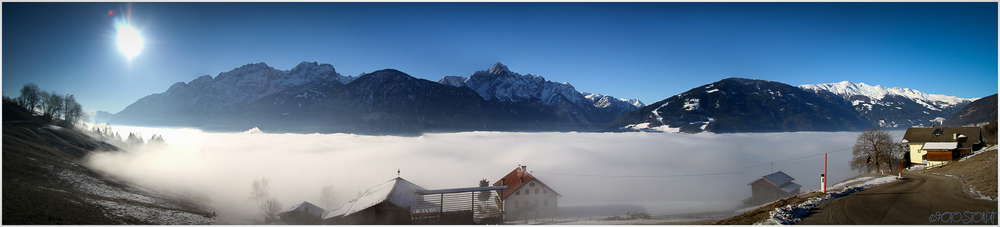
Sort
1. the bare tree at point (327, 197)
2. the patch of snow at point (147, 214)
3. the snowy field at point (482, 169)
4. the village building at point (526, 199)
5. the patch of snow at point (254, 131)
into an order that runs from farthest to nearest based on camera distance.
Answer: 1. the patch of snow at point (254, 131)
2. the bare tree at point (327, 197)
3. the snowy field at point (482, 169)
4. the village building at point (526, 199)
5. the patch of snow at point (147, 214)

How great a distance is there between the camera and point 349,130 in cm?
19488

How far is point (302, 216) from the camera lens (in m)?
32.5

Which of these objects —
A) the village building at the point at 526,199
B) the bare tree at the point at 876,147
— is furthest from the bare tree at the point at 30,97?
the bare tree at the point at 876,147

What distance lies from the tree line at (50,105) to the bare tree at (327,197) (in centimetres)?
3354

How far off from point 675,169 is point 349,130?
171m

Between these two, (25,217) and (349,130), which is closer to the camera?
(25,217)

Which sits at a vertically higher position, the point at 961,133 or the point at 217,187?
the point at 961,133

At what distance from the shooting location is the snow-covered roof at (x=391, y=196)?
24203 mm

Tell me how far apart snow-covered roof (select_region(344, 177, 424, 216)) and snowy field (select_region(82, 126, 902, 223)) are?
2229cm

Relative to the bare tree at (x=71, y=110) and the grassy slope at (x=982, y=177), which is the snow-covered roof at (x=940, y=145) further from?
the bare tree at (x=71, y=110)

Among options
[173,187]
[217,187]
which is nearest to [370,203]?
[173,187]

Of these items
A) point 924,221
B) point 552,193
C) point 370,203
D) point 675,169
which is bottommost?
point 675,169

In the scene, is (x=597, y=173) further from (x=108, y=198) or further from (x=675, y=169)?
(x=108, y=198)

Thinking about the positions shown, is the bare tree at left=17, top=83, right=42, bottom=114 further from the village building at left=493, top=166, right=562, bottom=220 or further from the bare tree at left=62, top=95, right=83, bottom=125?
the village building at left=493, top=166, right=562, bottom=220
